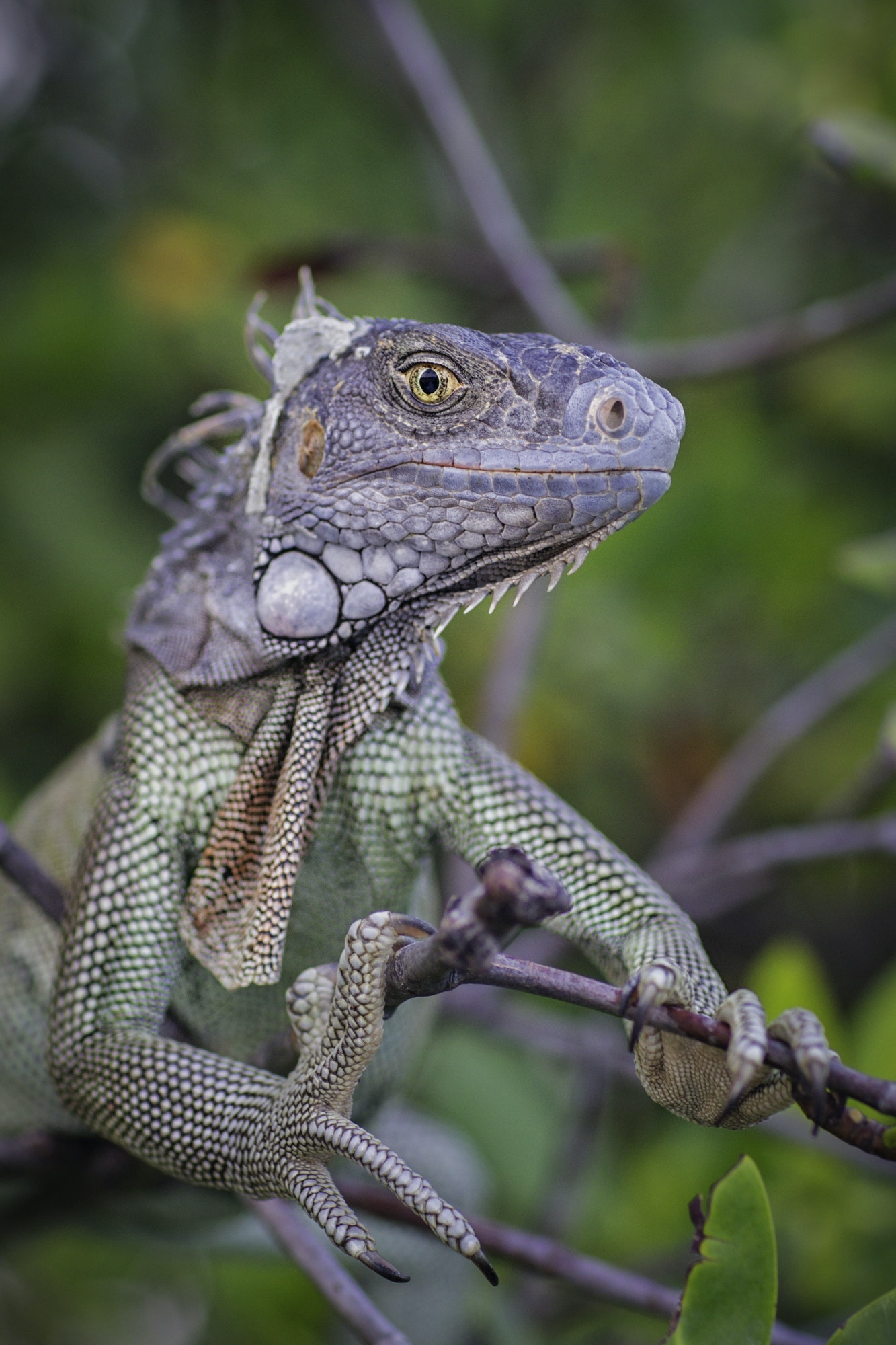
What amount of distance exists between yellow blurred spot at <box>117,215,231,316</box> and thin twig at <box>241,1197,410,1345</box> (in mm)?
4419

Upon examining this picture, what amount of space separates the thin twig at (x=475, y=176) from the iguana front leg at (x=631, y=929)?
8.41 feet

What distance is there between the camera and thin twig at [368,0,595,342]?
477 cm

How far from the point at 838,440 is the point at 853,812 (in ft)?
7.22

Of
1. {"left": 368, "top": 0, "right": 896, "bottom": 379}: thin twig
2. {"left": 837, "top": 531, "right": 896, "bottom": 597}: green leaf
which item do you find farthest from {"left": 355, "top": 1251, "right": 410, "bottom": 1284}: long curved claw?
{"left": 368, "top": 0, "right": 896, "bottom": 379}: thin twig

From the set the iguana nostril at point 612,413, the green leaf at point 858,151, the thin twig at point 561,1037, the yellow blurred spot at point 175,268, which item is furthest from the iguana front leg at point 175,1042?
the yellow blurred spot at point 175,268

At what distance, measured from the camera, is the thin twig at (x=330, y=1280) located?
2.58 meters

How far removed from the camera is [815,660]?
588 cm

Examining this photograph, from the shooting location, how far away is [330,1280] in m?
2.75

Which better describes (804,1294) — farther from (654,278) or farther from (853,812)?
(654,278)

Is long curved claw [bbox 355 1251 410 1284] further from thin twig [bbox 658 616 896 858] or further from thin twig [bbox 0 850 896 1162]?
thin twig [bbox 658 616 896 858]

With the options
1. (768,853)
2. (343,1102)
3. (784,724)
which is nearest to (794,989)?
(768,853)

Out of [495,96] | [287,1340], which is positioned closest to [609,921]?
[287,1340]

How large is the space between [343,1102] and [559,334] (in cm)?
337

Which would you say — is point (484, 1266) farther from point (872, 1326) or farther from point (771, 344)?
point (771, 344)
